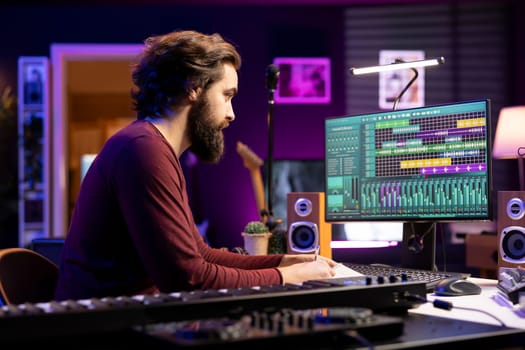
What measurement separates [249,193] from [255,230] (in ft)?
11.2

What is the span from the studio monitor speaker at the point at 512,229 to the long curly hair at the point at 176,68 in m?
0.94

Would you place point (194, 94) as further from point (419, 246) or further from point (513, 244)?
point (513, 244)

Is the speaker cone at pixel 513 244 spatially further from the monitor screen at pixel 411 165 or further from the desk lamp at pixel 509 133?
the desk lamp at pixel 509 133

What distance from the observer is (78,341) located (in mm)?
989

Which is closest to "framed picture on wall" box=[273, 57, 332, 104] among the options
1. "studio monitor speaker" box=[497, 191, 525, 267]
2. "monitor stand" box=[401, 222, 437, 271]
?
"monitor stand" box=[401, 222, 437, 271]

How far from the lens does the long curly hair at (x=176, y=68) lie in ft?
5.77

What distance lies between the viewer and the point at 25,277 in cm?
170

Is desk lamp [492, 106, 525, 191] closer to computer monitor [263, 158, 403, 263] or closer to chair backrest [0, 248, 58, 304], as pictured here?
computer monitor [263, 158, 403, 263]

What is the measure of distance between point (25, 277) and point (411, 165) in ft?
3.94

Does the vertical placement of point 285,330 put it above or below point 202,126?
below

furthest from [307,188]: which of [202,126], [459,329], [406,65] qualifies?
[459,329]

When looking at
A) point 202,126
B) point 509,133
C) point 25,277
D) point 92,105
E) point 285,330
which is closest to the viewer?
point 285,330

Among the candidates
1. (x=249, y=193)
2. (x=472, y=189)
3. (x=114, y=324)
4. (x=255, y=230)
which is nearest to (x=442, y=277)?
(x=472, y=189)

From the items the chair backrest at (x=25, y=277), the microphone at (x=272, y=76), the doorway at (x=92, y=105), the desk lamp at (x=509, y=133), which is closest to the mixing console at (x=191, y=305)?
the chair backrest at (x=25, y=277)
